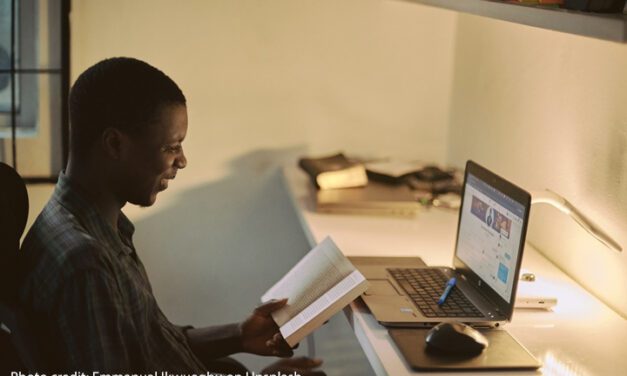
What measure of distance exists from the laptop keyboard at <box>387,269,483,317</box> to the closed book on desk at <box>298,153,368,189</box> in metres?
0.60

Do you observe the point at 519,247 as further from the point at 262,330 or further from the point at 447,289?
the point at 262,330

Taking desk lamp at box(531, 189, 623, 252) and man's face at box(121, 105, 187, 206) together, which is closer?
man's face at box(121, 105, 187, 206)

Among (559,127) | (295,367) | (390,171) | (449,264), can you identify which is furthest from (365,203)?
(295,367)

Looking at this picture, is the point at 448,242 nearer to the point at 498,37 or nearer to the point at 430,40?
the point at 498,37

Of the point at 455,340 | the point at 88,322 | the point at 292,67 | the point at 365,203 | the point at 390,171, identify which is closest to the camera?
the point at 88,322

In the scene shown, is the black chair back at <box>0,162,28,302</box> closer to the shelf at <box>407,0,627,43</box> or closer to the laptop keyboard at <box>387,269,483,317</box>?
the laptop keyboard at <box>387,269,483,317</box>

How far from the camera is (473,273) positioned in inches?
83.3

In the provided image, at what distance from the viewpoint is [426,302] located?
6.53 feet

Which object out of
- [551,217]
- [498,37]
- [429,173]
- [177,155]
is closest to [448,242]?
[551,217]

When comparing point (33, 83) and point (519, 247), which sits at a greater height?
point (33, 83)

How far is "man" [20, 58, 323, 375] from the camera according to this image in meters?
1.59

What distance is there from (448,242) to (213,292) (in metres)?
1.02

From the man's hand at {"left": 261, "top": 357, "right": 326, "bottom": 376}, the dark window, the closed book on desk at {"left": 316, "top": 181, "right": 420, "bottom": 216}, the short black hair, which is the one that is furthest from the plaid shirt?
the dark window

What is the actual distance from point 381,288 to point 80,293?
719mm
